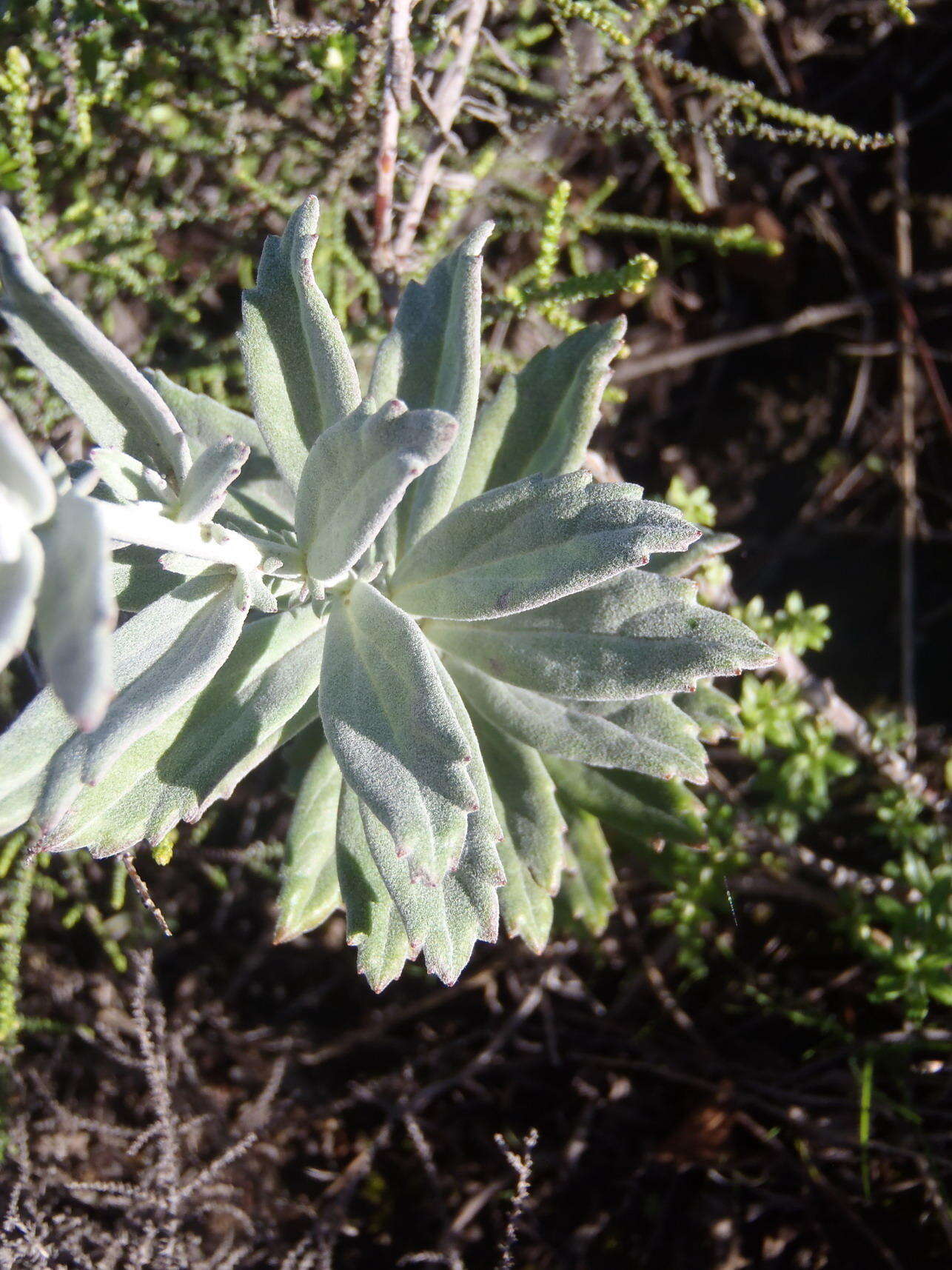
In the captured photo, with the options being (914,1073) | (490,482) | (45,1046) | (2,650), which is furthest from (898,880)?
(45,1046)

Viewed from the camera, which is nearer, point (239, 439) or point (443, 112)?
point (239, 439)

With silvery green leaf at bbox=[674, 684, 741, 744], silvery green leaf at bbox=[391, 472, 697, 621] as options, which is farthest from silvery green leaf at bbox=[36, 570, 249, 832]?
silvery green leaf at bbox=[674, 684, 741, 744]

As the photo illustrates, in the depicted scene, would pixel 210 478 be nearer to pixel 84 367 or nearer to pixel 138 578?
pixel 84 367

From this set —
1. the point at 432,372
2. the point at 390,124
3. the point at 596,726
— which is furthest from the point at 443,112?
the point at 596,726

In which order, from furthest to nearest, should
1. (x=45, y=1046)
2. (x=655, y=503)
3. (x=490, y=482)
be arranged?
(x=45, y=1046) < (x=490, y=482) < (x=655, y=503)

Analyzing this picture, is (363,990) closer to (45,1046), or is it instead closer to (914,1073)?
(45,1046)

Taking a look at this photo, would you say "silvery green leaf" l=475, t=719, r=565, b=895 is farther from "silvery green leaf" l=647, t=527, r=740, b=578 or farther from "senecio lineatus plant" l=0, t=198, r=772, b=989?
"silvery green leaf" l=647, t=527, r=740, b=578
